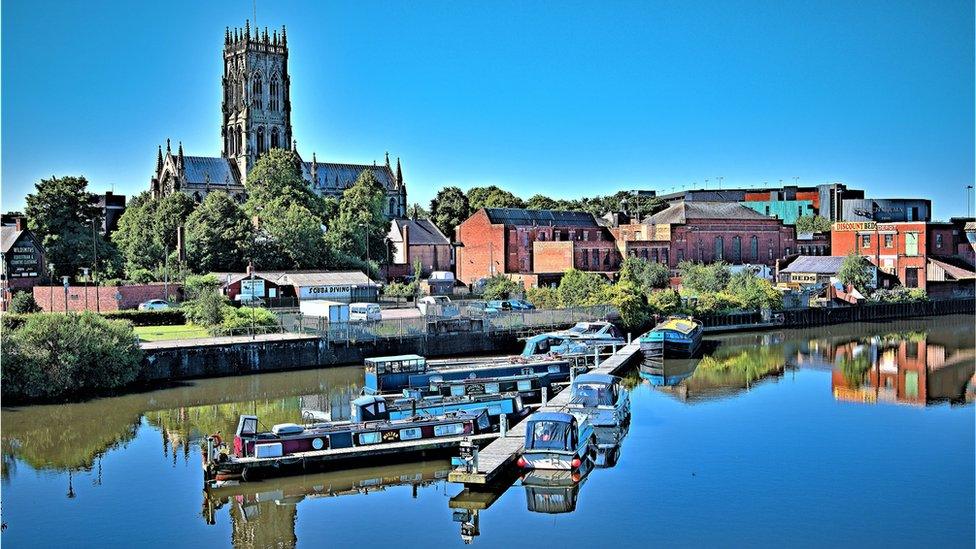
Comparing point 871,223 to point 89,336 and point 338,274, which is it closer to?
point 338,274

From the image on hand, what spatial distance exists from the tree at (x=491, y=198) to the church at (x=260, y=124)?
12138mm

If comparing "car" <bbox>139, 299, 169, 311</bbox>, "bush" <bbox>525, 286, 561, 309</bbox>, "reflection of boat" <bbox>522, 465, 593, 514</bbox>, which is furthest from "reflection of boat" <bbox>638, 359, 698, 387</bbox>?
"car" <bbox>139, 299, 169, 311</bbox>

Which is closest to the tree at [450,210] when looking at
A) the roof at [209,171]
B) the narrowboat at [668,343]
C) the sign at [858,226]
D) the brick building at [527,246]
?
the brick building at [527,246]

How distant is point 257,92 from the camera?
4769 inches

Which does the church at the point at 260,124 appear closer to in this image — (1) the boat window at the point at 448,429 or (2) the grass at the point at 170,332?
(2) the grass at the point at 170,332

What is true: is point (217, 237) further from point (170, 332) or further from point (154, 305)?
point (170, 332)

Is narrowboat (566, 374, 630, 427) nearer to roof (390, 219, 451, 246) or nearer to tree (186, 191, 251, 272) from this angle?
tree (186, 191, 251, 272)

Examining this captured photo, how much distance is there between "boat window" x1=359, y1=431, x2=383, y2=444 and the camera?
2867 cm

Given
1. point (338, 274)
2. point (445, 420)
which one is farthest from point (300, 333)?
point (445, 420)

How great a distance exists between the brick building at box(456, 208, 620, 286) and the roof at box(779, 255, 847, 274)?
15.6m

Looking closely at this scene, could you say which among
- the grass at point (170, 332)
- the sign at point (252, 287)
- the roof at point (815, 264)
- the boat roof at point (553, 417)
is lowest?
the boat roof at point (553, 417)

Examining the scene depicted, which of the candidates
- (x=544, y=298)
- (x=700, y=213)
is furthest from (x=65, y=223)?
→ (x=700, y=213)

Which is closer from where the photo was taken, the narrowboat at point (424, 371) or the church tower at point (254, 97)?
the narrowboat at point (424, 371)

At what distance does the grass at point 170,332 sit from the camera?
155 feet
